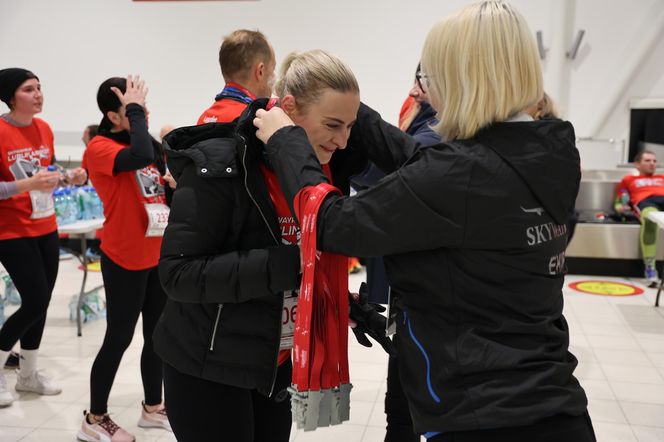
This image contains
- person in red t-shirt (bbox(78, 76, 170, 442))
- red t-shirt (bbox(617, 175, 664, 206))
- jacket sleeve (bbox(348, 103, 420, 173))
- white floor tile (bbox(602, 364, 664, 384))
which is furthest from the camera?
red t-shirt (bbox(617, 175, 664, 206))

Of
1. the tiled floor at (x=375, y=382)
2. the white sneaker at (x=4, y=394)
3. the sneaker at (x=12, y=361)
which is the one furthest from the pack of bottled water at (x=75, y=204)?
the white sneaker at (x=4, y=394)

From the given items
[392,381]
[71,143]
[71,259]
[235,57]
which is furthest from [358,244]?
[71,143]

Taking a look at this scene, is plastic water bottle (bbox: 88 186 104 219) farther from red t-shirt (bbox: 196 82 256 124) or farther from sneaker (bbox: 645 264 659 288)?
sneaker (bbox: 645 264 659 288)

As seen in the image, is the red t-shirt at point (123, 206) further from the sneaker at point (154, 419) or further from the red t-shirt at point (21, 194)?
the sneaker at point (154, 419)

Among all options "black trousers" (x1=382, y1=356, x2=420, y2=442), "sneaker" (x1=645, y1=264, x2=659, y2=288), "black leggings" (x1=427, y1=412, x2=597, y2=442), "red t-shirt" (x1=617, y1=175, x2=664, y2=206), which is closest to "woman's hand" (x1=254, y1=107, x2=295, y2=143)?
"black leggings" (x1=427, y1=412, x2=597, y2=442)

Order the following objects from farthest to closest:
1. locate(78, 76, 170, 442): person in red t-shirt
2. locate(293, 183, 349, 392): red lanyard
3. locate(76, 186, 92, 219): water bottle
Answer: locate(76, 186, 92, 219): water bottle < locate(78, 76, 170, 442): person in red t-shirt < locate(293, 183, 349, 392): red lanyard

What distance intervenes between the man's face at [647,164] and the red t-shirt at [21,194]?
19.0ft

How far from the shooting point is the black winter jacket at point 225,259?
4.77 feet

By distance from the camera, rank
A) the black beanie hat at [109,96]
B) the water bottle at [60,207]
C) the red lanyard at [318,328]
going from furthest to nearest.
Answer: the water bottle at [60,207] → the black beanie hat at [109,96] → the red lanyard at [318,328]

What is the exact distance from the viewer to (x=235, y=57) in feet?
9.28

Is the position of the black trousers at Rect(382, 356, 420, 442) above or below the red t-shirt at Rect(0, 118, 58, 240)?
below

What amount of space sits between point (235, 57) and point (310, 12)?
218 inches

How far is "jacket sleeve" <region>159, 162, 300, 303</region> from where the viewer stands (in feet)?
4.74

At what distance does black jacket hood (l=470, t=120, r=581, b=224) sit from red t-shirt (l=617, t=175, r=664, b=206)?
19.7ft
